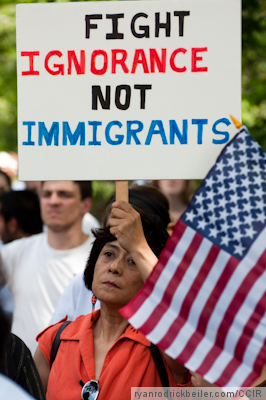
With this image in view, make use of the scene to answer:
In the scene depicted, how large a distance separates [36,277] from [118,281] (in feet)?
5.61

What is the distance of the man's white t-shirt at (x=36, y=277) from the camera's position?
13.7ft

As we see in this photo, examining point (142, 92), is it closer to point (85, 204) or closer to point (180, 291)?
point (180, 291)

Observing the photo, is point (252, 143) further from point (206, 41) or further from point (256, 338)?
point (256, 338)

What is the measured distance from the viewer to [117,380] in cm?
258

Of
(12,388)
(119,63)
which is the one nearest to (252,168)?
(119,63)

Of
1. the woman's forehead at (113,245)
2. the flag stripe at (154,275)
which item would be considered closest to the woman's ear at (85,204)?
the woman's forehead at (113,245)

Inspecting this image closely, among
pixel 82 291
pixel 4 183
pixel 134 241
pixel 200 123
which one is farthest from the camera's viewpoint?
pixel 4 183

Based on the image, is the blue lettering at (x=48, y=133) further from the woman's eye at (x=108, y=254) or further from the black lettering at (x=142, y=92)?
the woman's eye at (x=108, y=254)

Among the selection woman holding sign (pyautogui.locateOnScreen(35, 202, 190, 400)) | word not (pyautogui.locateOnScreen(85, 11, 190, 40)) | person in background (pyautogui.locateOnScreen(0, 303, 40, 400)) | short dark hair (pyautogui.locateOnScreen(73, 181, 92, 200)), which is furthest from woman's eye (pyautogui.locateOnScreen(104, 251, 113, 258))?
short dark hair (pyautogui.locateOnScreen(73, 181, 92, 200))

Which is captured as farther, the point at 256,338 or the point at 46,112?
the point at 46,112

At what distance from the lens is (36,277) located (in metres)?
4.36

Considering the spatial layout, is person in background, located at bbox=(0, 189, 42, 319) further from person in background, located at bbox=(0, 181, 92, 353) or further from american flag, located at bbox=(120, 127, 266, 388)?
american flag, located at bbox=(120, 127, 266, 388)

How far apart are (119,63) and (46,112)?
0.42 m

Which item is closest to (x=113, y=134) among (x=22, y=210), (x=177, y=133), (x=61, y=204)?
(x=177, y=133)
